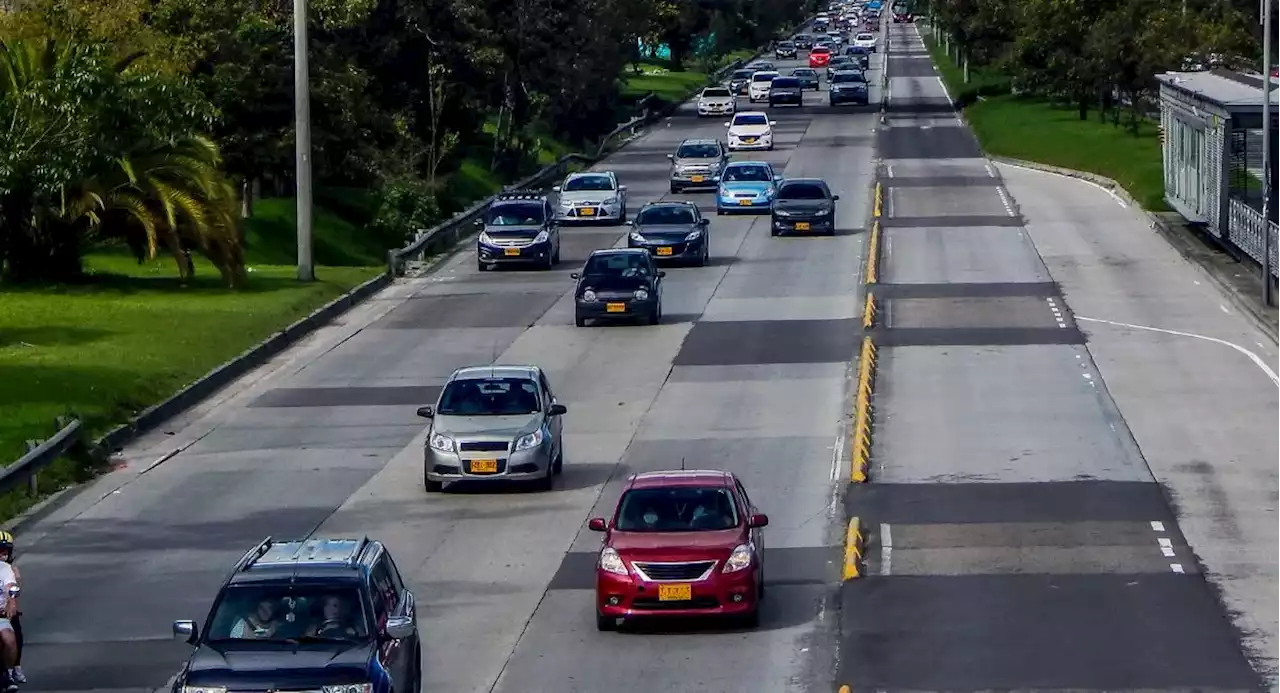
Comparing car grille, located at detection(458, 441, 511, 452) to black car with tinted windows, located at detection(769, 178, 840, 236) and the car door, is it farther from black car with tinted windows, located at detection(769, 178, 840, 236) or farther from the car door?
black car with tinted windows, located at detection(769, 178, 840, 236)

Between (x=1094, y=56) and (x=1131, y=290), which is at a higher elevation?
(x=1094, y=56)

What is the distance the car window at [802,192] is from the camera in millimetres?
57219

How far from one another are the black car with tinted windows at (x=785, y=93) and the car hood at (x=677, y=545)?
92.8m

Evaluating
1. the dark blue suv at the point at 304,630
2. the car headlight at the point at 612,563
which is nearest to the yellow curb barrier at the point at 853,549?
the car headlight at the point at 612,563

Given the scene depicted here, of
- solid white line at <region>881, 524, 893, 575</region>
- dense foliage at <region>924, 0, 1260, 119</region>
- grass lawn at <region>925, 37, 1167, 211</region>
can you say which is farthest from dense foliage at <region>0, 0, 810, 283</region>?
solid white line at <region>881, 524, 893, 575</region>

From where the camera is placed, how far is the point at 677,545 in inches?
784

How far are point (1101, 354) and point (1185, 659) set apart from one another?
64.1ft

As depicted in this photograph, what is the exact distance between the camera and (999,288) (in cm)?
4675

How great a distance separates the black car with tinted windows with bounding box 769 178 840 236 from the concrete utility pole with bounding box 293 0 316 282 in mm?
13957

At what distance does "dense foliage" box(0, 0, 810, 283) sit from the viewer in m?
43.3

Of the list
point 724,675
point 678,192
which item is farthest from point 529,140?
point 724,675

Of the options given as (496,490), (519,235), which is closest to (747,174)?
(519,235)

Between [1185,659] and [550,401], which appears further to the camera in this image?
[550,401]

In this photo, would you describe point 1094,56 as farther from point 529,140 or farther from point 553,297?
point 553,297
